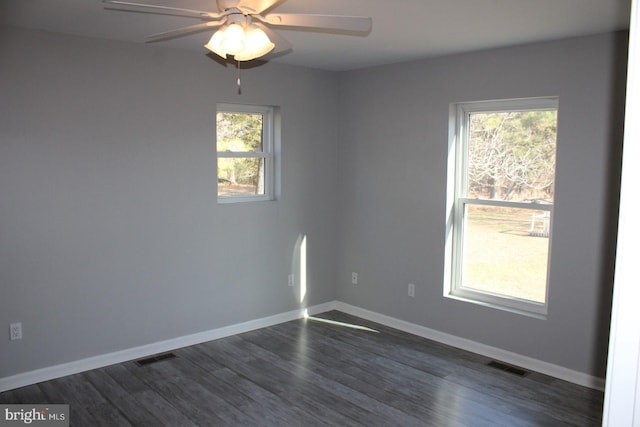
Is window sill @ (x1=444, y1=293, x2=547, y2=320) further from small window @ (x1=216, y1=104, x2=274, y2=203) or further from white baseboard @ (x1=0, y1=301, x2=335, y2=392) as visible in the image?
small window @ (x1=216, y1=104, x2=274, y2=203)

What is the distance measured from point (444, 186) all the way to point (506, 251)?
74 cm

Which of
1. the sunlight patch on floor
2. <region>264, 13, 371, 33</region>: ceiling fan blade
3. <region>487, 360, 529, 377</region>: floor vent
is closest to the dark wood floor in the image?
<region>487, 360, 529, 377</region>: floor vent

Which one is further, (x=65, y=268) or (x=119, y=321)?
(x=119, y=321)

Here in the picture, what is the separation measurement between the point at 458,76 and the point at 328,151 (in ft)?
5.04

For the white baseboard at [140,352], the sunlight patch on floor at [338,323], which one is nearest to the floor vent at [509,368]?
the sunlight patch on floor at [338,323]

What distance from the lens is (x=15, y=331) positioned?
141 inches

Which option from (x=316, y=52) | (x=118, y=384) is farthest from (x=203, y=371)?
(x=316, y=52)

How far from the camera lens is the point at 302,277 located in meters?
5.27

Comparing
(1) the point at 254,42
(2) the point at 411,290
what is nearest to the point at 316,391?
(2) the point at 411,290

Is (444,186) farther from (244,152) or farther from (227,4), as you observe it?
(227,4)

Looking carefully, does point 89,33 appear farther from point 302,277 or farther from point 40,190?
point 302,277

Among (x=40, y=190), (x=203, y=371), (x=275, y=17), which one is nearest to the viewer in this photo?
(x=275, y=17)

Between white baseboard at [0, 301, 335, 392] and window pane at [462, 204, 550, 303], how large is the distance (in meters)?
1.71

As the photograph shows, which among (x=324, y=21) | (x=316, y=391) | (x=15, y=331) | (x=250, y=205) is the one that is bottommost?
(x=316, y=391)
